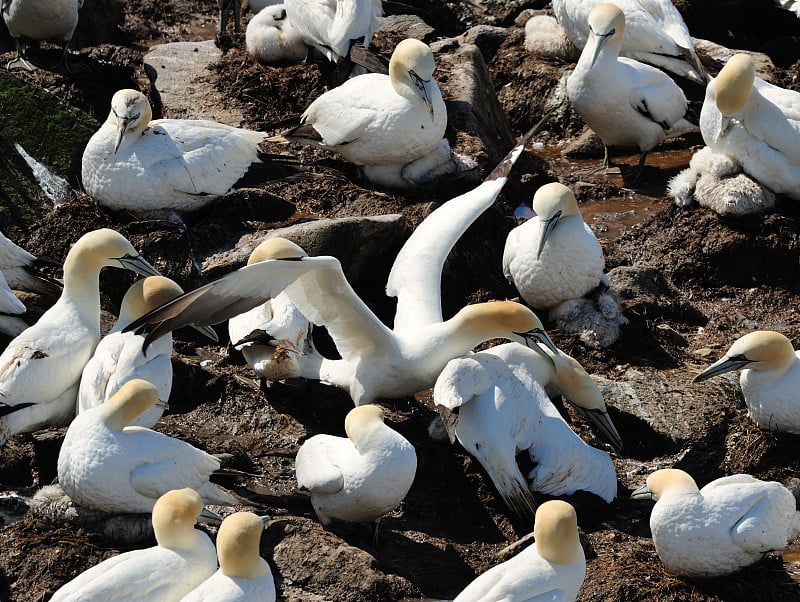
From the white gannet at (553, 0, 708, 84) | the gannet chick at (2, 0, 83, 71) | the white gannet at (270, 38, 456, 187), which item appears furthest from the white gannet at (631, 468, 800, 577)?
the gannet chick at (2, 0, 83, 71)

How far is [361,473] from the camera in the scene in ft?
21.5

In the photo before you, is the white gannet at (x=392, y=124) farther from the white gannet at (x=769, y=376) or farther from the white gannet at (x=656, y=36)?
the white gannet at (x=769, y=376)

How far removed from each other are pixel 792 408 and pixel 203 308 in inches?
125

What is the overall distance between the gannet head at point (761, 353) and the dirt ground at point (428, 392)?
359 millimetres

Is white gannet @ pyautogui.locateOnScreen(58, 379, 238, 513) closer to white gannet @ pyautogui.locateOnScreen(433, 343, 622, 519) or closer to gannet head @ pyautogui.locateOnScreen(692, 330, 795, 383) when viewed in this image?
white gannet @ pyautogui.locateOnScreen(433, 343, 622, 519)

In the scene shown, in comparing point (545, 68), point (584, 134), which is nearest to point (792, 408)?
point (584, 134)

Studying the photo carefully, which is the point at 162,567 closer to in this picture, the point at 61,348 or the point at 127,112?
the point at 61,348

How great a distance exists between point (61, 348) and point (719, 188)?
15.9 ft

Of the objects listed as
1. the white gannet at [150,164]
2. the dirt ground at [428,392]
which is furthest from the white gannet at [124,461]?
the white gannet at [150,164]

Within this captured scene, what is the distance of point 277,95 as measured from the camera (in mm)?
11406

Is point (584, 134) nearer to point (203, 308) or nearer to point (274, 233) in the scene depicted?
point (274, 233)

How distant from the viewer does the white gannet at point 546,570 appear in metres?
5.73

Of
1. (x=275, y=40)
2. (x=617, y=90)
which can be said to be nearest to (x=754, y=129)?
(x=617, y=90)

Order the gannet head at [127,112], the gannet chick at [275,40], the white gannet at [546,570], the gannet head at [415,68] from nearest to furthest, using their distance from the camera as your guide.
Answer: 1. the white gannet at [546,570]
2. the gannet head at [127,112]
3. the gannet head at [415,68]
4. the gannet chick at [275,40]
